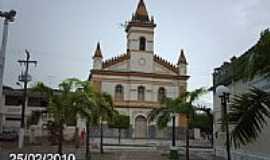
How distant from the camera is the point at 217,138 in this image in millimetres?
22500

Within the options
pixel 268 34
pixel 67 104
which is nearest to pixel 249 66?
pixel 268 34

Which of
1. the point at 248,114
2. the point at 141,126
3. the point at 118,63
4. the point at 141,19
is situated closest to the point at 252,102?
the point at 248,114

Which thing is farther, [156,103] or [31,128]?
[156,103]

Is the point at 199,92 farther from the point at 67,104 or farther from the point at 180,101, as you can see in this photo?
the point at 67,104

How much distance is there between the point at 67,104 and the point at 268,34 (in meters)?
11.1

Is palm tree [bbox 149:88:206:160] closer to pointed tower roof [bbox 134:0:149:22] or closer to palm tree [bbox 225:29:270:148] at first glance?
palm tree [bbox 225:29:270:148]

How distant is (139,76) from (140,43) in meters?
4.04

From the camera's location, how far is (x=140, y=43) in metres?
Result: 44.7

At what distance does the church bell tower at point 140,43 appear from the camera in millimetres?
43969

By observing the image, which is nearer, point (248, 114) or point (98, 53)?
point (248, 114)

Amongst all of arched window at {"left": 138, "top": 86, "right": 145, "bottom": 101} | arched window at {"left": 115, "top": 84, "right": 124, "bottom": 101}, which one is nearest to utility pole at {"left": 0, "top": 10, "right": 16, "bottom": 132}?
arched window at {"left": 115, "top": 84, "right": 124, "bottom": 101}

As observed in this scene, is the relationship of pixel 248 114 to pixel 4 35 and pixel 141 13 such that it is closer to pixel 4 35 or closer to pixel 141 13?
pixel 4 35

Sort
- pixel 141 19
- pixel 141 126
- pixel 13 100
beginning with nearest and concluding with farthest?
pixel 141 126, pixel 13 100, pixel 141 19

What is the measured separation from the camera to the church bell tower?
144 ft
